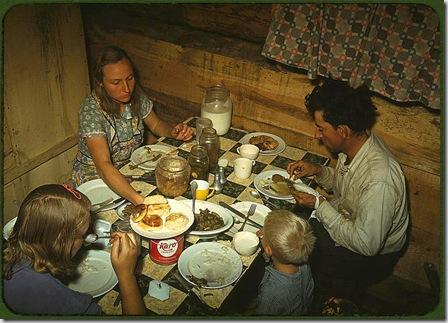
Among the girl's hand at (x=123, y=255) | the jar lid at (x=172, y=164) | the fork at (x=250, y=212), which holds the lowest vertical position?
the fork at (x=250, y=212)

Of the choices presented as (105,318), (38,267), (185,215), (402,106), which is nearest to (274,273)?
(185,215)

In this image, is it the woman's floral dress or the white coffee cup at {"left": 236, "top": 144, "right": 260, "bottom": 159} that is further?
the white coffee cup at {"left": 236, "top": 144, "right": 260, "bottom": 159}

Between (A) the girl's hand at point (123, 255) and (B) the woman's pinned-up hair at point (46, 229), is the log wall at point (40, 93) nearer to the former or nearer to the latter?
(B) the woman's pinned-up hair at point (46, 229)

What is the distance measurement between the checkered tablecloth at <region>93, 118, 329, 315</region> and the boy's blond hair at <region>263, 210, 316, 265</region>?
17 centimetres

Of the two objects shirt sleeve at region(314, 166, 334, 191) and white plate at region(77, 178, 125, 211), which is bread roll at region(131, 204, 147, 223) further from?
shirt sleeve at region(314, 166, 334, 191)

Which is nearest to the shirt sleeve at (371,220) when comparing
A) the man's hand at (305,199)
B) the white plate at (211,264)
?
the man's hand at (305,199)

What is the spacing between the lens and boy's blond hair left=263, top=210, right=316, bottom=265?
243 centimetres

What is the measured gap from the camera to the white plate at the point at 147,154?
3.31 metres

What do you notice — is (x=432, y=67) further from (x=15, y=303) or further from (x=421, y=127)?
(x=15, y=303)

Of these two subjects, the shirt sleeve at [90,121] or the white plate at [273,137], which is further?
the white plate at [273,137]

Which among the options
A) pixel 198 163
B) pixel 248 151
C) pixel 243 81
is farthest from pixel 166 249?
pixel 243 81

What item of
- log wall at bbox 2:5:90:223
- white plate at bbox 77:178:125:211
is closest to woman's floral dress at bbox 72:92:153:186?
white plate at bbox 77:178:125:211

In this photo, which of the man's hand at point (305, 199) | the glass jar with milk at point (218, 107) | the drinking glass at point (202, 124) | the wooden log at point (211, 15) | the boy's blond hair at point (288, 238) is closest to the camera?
the boy's blond hair at point (288, 238)

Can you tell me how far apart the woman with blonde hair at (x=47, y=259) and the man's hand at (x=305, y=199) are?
1.38 metres
